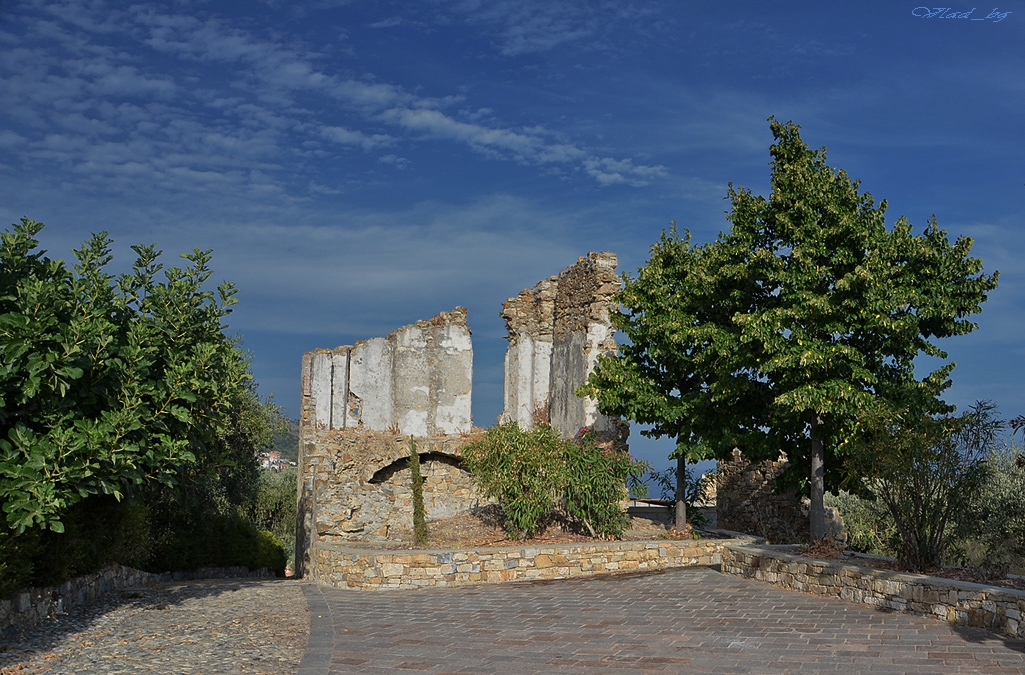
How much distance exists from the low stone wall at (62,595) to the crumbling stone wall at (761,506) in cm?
1326

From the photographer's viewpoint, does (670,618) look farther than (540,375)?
No

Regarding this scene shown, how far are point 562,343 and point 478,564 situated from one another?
8431mm

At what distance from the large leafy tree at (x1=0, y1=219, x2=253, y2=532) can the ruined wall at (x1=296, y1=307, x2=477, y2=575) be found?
27.6 feet

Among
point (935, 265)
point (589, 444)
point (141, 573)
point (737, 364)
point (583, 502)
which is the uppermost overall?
point (935, 265)

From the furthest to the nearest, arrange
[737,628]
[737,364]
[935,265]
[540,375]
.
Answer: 1. [540,375]
2. [737,364]
3. [935,265]
4. [737,628]

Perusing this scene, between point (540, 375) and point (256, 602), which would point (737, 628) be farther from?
point (540, 375)

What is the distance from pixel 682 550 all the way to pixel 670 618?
5.66m

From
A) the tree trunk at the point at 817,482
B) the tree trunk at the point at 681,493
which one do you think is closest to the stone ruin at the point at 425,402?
the tree trunk at the point at 681,493

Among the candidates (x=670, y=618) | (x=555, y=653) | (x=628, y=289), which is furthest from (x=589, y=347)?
(x=555, y=653)

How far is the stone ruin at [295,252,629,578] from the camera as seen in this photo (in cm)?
1928

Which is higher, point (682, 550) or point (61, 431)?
point (61, 431)

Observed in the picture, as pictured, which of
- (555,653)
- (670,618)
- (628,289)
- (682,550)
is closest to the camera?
(555,653)

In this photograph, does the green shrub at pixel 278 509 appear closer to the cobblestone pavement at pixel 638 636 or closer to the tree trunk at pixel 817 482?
the cobblestone pavement at pixel 638 636

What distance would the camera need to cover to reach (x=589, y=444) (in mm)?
16641
